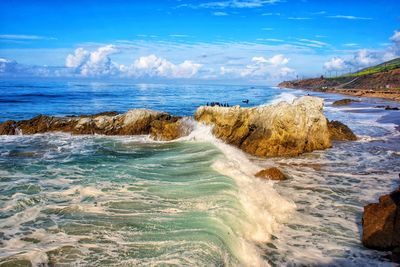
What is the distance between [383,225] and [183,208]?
16.1 feet

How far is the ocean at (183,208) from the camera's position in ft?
24.7

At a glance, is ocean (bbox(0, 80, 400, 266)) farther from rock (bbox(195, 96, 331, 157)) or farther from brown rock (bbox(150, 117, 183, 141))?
brown rock (bbox(150, 117, 183, 141))

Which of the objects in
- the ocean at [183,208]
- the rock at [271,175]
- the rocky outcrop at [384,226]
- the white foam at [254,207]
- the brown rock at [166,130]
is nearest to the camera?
the ocean at [183,208]

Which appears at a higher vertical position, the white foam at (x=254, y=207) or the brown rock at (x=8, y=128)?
the brown rock at (x=8, y=128)

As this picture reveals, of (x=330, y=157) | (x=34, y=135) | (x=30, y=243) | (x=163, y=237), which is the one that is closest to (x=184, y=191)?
(x=163, y=237)

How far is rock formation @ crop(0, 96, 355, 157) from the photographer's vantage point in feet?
63.4

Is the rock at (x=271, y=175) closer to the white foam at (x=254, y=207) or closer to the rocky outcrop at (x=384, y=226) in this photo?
the white foam at (x=254, y=207)

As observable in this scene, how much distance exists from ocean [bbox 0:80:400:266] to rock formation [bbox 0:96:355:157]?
1.60 metres

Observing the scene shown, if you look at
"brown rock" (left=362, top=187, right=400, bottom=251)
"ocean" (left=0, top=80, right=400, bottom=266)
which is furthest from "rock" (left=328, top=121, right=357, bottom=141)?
"brown rock" (left=362, top=187, right=400, bottom=251)

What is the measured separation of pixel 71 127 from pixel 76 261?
19.6 m

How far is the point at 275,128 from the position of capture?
19312 millimetres

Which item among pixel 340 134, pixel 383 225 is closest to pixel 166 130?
pixel 340 134

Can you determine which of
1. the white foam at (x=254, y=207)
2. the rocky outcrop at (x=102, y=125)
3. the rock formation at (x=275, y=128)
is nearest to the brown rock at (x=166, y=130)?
the rocky outcrop at (x=102, y=125)

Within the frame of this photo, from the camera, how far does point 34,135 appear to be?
23.7 meters
